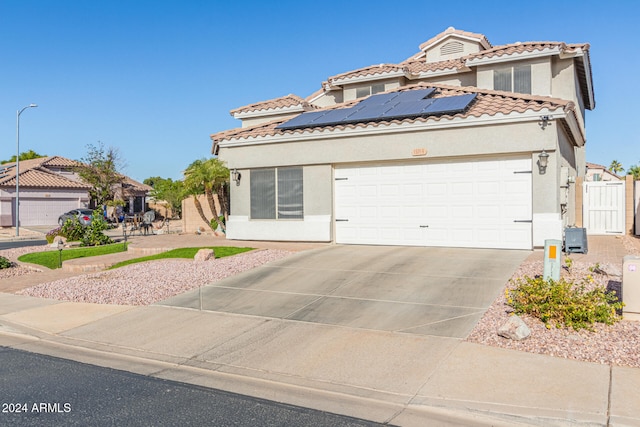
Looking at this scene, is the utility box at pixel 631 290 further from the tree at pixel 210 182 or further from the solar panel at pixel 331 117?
the tree at pixel 210 182

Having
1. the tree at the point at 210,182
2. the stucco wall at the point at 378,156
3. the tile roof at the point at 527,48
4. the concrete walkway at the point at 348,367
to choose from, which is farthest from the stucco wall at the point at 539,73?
the concrete walkway at the point at 348,367

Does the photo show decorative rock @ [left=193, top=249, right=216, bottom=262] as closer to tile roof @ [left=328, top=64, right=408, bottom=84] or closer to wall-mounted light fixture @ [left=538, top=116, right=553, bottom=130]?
wall-mounted light fixture @ [left=538, top=116, right=553, bottom=130]

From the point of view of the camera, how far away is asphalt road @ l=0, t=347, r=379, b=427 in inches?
198

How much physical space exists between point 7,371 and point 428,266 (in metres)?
8.12

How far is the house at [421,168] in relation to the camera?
531 inches

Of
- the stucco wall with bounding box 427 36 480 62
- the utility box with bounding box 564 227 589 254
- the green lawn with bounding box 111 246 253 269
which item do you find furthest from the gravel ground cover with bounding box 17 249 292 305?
the stucco wall with bounding box 427 36 480 62

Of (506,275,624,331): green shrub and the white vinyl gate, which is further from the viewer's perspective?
the white vinyl gate

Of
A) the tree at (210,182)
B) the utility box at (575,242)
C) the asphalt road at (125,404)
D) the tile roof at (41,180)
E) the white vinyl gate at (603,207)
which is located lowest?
the asphalt road at (125,404)

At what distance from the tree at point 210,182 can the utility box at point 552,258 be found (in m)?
12.9

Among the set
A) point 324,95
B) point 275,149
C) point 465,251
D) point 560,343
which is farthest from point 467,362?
point 324,95

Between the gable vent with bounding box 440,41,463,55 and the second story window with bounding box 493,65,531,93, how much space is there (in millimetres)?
4630

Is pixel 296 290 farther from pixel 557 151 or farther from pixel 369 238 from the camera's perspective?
pixel 557 151

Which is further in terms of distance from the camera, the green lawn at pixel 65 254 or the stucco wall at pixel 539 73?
the stucco wall at pixel 539 73

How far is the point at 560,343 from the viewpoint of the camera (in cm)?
682
